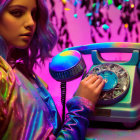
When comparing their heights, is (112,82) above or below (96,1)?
below

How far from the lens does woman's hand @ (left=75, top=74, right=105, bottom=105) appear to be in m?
0.63

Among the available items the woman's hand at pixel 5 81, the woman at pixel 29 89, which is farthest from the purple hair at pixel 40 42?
the woman's hand at pixel 5 81

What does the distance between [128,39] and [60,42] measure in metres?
0.48

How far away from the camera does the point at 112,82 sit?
28.9 inches

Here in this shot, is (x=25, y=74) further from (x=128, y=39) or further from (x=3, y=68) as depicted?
(x=128, y=39)

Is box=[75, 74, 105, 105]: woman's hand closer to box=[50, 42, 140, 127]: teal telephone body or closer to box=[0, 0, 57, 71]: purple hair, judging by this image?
box=[50, 42, 140, 127]: teal telephone body

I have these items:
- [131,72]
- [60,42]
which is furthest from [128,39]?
[131,72]

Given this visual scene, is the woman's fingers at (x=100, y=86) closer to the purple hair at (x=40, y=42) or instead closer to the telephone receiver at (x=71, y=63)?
the telephone receiver at (x=71, y=63)

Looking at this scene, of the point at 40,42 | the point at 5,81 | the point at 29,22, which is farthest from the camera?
the point at 40,42

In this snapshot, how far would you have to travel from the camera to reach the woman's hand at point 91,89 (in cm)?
63

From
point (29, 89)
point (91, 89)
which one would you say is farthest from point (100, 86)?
point (29, 89)

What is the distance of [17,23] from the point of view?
598mm

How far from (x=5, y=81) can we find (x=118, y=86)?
0.35m

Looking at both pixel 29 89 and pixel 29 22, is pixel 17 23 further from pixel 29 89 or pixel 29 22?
pixel 29 89
